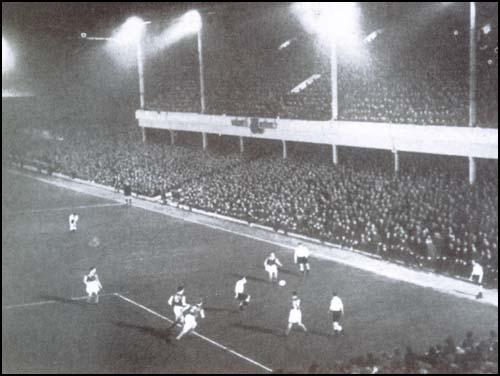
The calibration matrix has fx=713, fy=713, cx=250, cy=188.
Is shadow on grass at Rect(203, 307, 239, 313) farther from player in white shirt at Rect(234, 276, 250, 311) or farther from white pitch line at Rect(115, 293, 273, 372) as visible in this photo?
white pitch line at Rect(115, 293, 273, 372)

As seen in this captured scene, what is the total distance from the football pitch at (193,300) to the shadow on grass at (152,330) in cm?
3

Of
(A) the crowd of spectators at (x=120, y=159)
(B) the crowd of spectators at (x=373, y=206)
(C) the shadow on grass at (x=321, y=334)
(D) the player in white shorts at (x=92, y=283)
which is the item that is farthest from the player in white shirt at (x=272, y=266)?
(A) the crowd of spectators at (x=120, y=159)

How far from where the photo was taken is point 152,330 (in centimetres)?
1841

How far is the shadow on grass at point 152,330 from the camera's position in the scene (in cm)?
1778

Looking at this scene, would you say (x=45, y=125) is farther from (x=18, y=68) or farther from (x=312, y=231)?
(x=312, y=231)

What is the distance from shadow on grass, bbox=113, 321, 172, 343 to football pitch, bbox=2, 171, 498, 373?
3cm

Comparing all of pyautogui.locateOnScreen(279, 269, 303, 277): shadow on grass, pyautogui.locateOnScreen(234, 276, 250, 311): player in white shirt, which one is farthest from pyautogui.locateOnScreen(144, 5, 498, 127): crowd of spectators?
pyautogui.locateOnScreen(234, 276, 250, 311): player in white shirt

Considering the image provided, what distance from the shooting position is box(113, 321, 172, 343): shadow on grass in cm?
1778

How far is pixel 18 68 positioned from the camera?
202 ft

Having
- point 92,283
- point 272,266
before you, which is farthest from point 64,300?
point 272,266

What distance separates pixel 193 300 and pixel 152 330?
2740 millimetres

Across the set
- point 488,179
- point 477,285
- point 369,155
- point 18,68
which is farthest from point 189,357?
point 18,68

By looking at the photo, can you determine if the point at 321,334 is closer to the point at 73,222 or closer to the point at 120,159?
the point at 73,222

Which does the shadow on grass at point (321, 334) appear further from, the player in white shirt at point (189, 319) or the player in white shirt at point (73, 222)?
the player in white shirt at point (73, 222)
